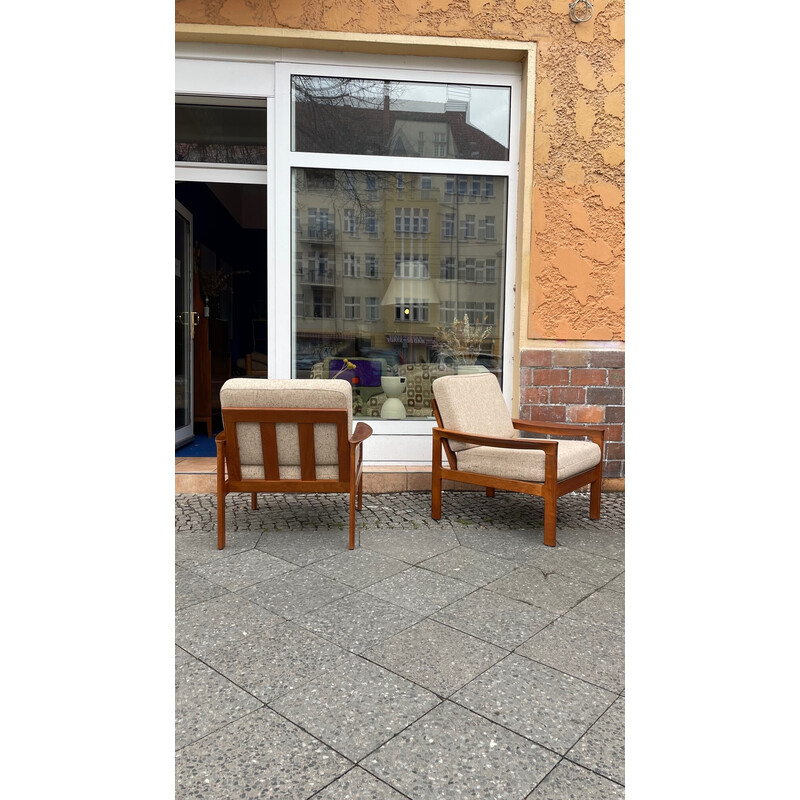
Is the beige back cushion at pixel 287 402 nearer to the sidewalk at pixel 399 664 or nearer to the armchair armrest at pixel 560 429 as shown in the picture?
the sidewalk at pixel 399 664

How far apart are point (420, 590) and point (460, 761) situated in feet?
3.61

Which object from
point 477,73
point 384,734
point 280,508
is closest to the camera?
point 384,734

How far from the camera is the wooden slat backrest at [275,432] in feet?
9.98

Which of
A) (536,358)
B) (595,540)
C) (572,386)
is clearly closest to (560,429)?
(572,386)

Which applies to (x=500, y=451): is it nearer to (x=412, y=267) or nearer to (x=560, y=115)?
(x=412, y=267)

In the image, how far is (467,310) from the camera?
15.3 ft

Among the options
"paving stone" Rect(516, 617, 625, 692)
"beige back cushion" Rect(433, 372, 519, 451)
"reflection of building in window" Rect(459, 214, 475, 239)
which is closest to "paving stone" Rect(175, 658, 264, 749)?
"paving stone" Rect(516, 617, 625, 692)

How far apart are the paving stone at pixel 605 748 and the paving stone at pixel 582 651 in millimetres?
173

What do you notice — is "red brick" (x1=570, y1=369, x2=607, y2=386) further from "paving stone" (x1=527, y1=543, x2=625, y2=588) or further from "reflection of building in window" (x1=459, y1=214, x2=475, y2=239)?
"paving stone" (x1=527, y1=543, x2=625, y2=588)

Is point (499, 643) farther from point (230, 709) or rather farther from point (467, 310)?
point (467, 310)

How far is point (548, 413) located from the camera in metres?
4.37

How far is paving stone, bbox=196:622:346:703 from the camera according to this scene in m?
1.82
